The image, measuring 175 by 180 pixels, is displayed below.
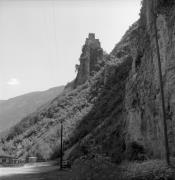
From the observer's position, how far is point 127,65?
8150cm

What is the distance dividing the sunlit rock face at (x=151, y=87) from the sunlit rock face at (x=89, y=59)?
7526 centimetres

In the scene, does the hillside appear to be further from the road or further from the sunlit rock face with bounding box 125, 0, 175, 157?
the road

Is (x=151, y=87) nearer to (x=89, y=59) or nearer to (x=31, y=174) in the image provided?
(x=31, y=174)

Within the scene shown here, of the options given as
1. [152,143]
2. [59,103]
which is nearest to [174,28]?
[152,143]

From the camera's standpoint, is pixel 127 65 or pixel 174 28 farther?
pixel 127 65

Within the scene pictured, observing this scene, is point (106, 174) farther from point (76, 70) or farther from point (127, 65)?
point (76, 70)

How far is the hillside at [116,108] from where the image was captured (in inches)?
1066

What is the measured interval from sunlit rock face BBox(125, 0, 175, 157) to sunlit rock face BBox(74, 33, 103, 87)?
75.3 meters

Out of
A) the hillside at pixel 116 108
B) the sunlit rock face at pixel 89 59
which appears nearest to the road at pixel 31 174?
the hillside at pixel 116 108

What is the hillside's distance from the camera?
27078mm

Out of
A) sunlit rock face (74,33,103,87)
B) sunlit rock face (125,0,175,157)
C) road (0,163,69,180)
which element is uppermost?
sunlit rock face (74,33,103,87)

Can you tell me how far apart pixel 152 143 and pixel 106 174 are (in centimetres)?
1068

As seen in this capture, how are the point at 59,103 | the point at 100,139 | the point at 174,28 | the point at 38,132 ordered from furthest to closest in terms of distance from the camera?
the point at 59,103 → the point at 38,132 → the point at 100,139 → the point at 174,28

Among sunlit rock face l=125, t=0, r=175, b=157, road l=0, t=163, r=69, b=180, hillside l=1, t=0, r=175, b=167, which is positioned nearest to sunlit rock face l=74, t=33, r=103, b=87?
hillside l=1, t=0, r=175, b=167
